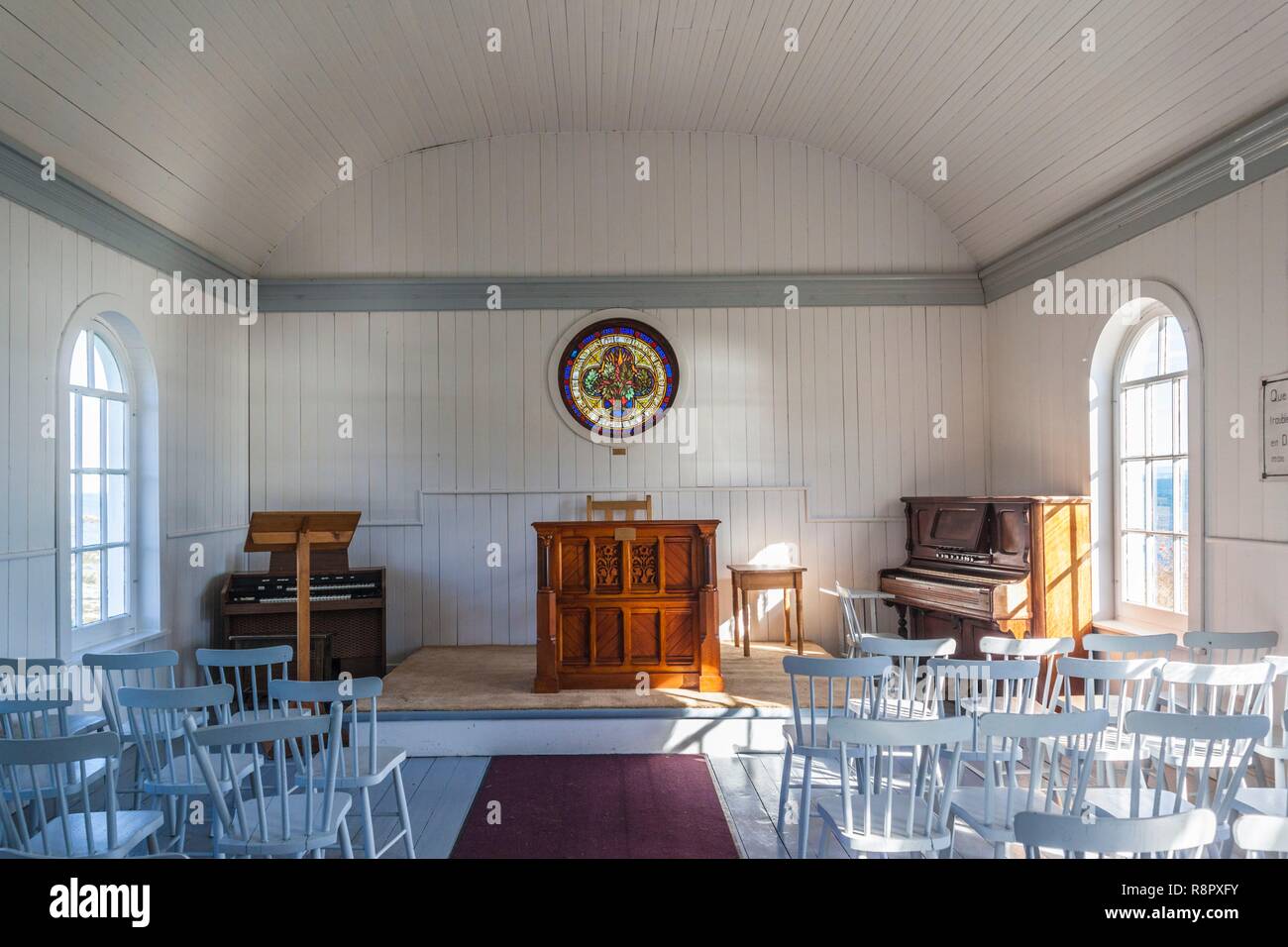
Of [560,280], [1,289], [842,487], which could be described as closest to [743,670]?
[842,487]

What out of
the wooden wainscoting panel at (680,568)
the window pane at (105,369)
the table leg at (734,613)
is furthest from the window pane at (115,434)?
the table leg at (734,613)

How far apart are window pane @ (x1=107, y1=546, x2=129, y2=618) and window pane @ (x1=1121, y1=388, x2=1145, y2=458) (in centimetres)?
698

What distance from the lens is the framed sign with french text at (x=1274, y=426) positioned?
4.02m

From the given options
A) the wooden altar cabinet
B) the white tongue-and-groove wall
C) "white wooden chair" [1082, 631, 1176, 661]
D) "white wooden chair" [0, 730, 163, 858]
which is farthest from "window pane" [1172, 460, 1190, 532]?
"white wooden chair" [0, 730, 163, 858]

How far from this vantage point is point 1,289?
13.5 feet

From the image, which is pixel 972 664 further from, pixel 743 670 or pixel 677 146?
pixel 677 146

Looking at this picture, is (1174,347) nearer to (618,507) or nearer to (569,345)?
(618,507)

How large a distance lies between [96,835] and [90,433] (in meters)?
3.41

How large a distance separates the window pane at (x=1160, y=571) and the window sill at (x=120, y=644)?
265 inches

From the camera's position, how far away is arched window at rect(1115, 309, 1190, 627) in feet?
16.6

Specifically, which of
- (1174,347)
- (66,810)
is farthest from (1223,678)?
(66,810)

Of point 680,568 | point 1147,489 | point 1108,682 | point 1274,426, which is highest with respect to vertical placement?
point 1274,426

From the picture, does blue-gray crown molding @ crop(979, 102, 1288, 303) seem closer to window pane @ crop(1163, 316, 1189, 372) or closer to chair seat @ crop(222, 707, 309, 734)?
window pane @ crop(1163, 316, 1189, 372)

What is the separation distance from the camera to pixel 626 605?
17.0 feet
